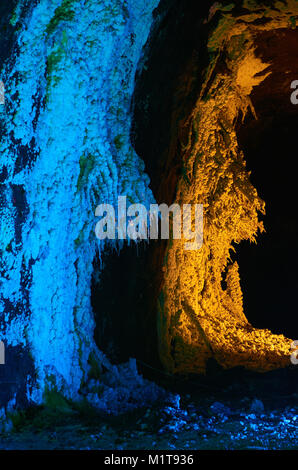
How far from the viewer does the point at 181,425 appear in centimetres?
174

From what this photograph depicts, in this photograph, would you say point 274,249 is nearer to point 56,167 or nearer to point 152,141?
point 152,141

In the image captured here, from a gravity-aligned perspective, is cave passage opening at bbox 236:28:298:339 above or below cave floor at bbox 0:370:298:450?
above

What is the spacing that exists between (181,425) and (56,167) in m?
1.04

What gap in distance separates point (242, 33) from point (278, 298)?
289 centimetres

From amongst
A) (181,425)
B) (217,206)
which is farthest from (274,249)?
(181,425)

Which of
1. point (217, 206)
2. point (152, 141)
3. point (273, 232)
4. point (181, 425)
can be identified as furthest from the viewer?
point (273, 232)

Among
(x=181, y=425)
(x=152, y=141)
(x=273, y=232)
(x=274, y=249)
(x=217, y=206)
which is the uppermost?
(x=152, y=141)

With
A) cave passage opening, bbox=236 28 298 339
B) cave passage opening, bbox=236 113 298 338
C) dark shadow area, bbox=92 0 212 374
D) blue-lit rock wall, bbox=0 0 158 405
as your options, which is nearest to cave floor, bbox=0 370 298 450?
blue-lit rock wall, bbox=0 0 158 405

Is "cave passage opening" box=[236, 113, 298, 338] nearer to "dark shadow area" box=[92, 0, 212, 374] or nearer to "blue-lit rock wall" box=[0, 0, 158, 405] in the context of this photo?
"dark shadow area" box=[92, 0, 212, 374]

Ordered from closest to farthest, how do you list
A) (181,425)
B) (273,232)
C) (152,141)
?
1. (181,425)
2. (152,141)
3. (273,232)

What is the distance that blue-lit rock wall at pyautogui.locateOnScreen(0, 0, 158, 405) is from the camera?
1751 millimetres

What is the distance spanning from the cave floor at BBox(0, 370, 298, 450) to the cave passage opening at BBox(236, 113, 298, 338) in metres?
2.37

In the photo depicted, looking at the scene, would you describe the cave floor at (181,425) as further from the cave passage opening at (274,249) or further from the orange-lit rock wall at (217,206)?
the cave passage opening at (274,249)

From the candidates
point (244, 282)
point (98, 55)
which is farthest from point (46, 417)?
point (244, 282)
